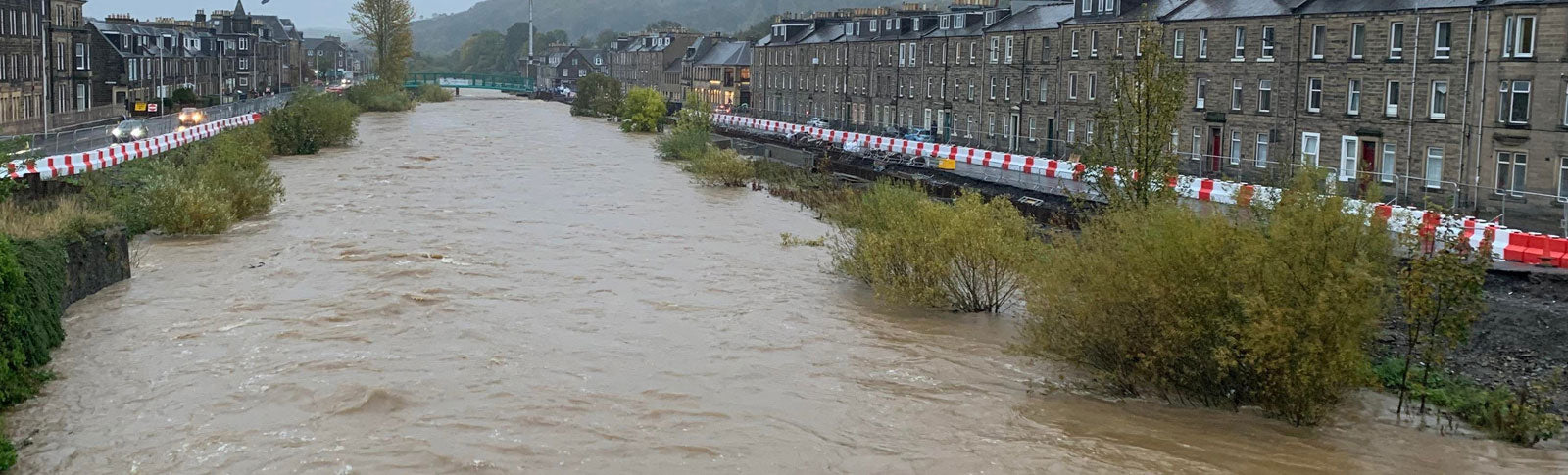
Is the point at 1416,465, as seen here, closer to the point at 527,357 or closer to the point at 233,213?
the point at 527,357

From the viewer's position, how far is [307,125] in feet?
177

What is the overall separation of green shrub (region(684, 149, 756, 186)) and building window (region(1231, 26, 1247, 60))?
1598 cm

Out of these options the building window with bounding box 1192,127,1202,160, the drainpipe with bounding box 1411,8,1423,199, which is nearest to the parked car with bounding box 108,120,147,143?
the building window with bounding box 1192,127,1202,160

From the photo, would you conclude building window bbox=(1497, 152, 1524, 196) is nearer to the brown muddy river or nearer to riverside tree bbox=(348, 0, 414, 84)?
the brown muddy river

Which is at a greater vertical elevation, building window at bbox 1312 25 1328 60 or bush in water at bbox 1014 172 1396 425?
building window at bbox 1312 25 1328 60

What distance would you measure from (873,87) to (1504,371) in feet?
181

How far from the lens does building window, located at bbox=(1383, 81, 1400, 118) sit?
3878cm

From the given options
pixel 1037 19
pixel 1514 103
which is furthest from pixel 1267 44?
pixel 1037 19

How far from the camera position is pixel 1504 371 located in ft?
65.4

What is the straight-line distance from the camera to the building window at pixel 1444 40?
121 ft

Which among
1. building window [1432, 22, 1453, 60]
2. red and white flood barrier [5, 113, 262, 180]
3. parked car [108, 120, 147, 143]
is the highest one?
building window [1432, 22, 1453, 60]

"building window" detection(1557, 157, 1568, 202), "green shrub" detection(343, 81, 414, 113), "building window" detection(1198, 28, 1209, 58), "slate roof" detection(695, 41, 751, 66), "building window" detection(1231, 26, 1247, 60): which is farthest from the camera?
"slate roof" detection(695, 41, 751, 66)

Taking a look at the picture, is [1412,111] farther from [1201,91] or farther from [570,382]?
[570,382]

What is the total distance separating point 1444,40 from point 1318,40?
4.54m
